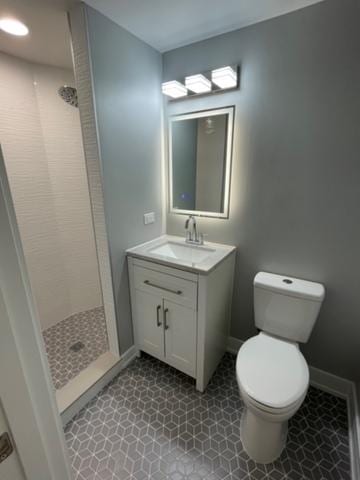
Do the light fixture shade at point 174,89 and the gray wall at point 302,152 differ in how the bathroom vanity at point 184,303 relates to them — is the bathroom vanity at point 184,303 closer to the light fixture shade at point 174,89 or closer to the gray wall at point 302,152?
the gray wall at point 302,152

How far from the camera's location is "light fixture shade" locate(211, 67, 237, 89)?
4.92 feet

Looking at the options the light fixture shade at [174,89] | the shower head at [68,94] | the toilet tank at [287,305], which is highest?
the shower head at [68,94]

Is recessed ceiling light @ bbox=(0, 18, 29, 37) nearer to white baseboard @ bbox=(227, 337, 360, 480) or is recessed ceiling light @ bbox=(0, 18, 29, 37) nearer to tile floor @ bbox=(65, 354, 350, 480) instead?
tile floor @ bbox=(65, 354, 350, 480)

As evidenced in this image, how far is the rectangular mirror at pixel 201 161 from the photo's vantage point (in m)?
1.70

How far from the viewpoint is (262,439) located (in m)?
1.27

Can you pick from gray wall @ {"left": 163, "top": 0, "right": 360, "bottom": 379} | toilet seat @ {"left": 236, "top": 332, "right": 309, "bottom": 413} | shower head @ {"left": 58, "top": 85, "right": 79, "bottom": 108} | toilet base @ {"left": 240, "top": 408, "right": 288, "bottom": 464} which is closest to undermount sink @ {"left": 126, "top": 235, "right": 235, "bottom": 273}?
gray wall @ {"left": 163, "top": 0, "right": 360, "bottom": 379}

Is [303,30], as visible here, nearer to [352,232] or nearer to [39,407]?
[352,232]

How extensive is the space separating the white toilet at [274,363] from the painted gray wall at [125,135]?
0.98 metres

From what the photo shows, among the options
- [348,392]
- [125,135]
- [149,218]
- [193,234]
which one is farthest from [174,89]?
A: [348,392]

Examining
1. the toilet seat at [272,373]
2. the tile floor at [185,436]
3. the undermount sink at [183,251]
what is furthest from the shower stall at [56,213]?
the toilet seat at [272,373]

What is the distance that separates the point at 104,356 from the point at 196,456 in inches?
37.4

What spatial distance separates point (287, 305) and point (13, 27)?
2.38 metres

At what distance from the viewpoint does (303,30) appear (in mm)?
1320

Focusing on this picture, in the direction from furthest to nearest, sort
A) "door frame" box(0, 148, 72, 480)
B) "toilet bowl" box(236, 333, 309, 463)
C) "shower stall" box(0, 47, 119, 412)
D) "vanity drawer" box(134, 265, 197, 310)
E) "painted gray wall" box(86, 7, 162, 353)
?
"shower stall" box(0, 47, 119, 412) < "vanity drawer" box(134, 265, 197, 310) < "painted gray wall" box(86, 7, 162, 353) < "toilet bowl" box(236, 333, 309, 463) < "door frame" box(0, 148, 72, 480)
